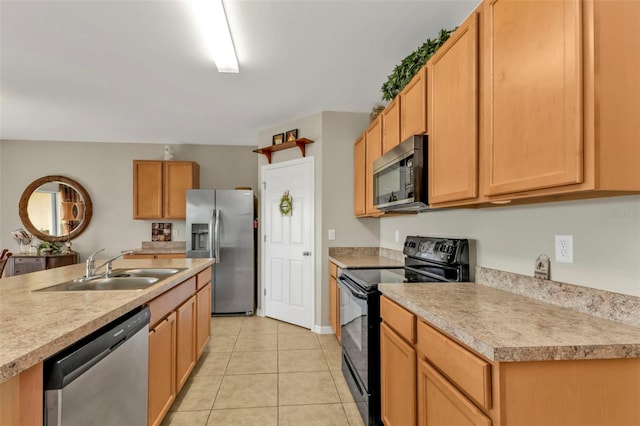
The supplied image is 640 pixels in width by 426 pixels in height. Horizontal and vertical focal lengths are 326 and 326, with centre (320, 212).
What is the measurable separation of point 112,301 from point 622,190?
1.88 metres

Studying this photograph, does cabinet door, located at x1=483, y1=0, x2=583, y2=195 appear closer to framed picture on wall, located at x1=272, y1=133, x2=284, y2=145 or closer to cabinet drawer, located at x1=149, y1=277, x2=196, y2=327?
cabinet drawer, located at x1=149, y1=277, x2=196, y2=327

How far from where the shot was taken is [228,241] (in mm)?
4355

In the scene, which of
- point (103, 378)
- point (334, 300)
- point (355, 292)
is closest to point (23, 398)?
point (103, 378)

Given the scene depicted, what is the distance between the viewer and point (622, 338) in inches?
37.5

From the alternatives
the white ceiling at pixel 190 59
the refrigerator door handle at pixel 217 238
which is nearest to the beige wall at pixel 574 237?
the white ceiling at pixel 190 59

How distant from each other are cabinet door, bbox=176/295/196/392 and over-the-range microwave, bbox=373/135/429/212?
1615 millimetres

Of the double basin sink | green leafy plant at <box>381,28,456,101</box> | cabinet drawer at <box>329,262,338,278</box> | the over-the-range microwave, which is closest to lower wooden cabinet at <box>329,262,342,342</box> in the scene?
cabinet drawer at <box>329,262,338,278</box>

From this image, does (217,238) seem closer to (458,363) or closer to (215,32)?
(215,32)

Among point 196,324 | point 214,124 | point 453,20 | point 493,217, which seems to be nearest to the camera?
point 493,217

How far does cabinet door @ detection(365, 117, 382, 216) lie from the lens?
286cm

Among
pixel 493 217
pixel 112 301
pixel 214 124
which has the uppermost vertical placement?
pixel 214 124

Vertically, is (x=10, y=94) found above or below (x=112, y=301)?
above

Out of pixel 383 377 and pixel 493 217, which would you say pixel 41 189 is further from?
pixel 493 217

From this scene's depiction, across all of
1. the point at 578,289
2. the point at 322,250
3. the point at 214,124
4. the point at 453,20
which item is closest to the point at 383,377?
the point at 578,289
